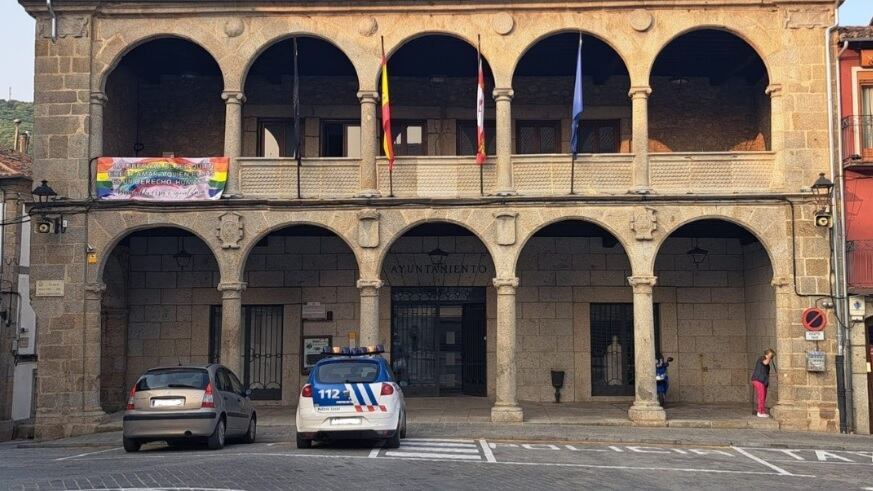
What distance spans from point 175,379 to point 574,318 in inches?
473

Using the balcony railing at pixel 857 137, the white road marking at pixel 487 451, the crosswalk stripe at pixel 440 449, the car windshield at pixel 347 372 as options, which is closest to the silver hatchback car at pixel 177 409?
the car windshield at pixel 347 372

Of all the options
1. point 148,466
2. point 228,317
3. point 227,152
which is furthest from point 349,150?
point 148,466

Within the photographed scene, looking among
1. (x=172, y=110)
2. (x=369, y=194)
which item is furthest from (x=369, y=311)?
(x=172, y=110)

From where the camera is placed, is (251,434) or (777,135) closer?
(251,434)

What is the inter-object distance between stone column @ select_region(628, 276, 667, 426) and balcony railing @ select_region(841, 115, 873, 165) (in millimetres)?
5141

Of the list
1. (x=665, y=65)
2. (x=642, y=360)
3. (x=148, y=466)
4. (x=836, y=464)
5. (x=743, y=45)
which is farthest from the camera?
(x=665, y=65)

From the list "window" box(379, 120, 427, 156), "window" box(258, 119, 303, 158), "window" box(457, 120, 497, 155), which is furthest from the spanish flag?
"window" box(258, 119, 303, 158)

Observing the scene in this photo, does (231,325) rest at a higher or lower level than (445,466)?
higher

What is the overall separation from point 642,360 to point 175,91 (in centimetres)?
1380

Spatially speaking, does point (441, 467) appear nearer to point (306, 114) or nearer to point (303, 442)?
point (303, 442)

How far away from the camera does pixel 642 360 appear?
20438mm

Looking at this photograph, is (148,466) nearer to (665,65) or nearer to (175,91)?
(175,91)

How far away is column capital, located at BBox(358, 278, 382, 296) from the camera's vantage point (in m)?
20.7

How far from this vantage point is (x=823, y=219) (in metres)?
20.2
